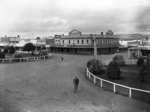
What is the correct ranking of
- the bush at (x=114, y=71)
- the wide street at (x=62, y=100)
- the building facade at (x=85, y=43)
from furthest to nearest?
1. the building facade at (x=85, y=43)
2. the bush at (x=114, y=71)
3. the wide street at (x=62, y=100)

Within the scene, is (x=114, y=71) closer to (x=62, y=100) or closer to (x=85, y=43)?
(x=62, y=100)

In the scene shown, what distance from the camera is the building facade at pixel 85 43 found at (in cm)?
4626

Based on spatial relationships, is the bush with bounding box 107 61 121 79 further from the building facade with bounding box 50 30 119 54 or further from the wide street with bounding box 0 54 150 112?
the building facade with bounding box 50 30 119 54

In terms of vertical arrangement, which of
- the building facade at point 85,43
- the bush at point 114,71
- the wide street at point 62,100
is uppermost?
the building facade at point 85,43

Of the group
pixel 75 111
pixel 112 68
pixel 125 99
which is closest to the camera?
pixel 75 111

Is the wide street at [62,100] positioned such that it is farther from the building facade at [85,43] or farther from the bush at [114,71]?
the building facade at [85,43]

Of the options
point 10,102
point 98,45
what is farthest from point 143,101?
point 98,45

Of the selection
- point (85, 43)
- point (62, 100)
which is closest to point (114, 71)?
point (62, 100)

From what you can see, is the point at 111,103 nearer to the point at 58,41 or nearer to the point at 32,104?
the point at 32,104

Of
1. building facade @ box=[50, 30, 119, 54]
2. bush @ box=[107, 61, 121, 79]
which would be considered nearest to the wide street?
bush @ box=[107, 61, 121, 79]

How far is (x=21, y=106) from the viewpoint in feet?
29.2

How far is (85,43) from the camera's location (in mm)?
47062

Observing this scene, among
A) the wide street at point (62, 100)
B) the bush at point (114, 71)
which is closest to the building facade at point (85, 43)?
the bush at point (114, 71)

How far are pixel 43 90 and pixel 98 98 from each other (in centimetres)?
434
